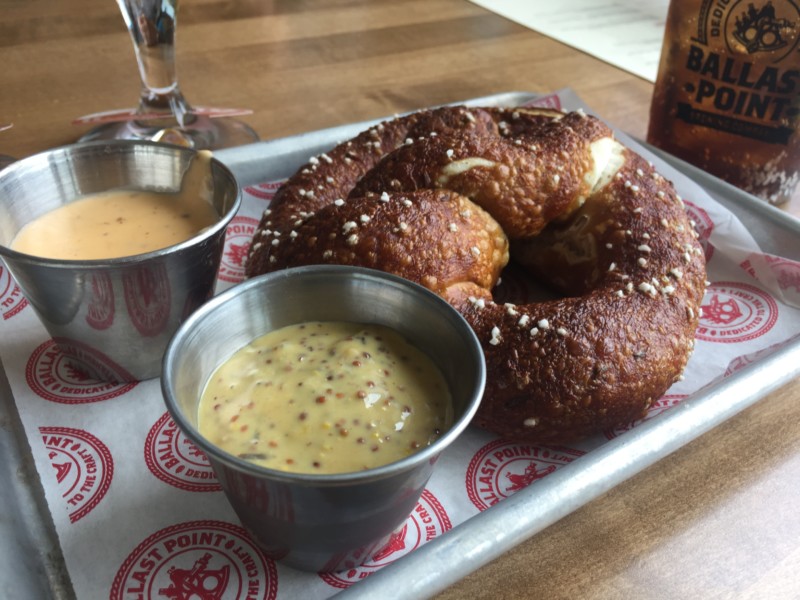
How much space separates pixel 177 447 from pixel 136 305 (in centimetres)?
25

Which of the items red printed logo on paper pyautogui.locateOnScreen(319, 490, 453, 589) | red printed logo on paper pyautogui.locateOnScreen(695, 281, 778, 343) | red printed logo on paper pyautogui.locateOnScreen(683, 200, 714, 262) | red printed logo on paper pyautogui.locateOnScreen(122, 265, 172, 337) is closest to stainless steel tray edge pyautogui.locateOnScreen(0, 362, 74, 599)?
red printed logo on paper pyautogui.locateOnScreen(122, 265, 172, 337)

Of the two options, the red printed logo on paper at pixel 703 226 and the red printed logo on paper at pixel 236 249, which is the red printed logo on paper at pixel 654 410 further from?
the red printed logo on paper at pixel 236 249

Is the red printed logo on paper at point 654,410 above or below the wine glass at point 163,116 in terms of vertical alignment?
below

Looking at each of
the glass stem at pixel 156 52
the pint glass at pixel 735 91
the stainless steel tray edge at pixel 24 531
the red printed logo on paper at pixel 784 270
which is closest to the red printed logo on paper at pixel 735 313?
the red printed logo on paper at pixel 784 270

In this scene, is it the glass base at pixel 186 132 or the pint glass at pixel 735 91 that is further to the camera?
the glass base at pixel 186 132

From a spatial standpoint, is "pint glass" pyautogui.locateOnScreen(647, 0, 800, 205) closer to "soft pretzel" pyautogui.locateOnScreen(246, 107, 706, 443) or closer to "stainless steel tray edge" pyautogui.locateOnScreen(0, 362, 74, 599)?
"soft pretzel" pyautogui.locateOnScreen(246, 107, 706, 443)

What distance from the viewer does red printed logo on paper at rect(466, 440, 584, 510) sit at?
1194 mm

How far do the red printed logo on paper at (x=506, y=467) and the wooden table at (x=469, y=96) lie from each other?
4.3 inches

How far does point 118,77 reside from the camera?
8.22ft

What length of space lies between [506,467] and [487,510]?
225 mm

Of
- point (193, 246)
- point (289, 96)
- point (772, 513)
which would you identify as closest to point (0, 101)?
point (289, 96)

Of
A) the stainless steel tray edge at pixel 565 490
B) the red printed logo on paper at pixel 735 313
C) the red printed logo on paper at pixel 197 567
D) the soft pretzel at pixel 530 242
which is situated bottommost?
the red printed logo on paper at pixel 735 313

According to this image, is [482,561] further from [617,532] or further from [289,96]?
[289,96]

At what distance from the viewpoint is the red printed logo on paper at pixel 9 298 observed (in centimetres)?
152
